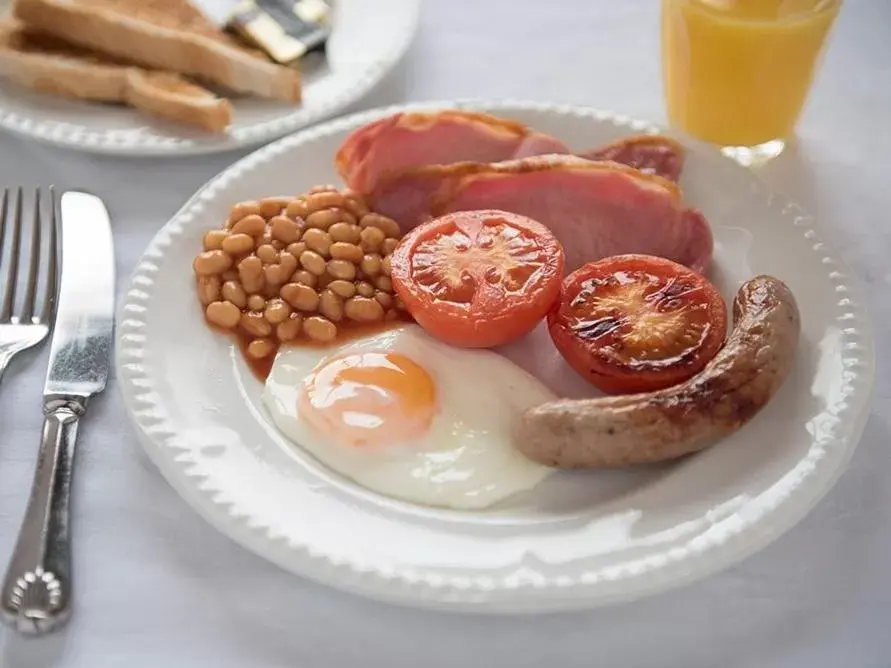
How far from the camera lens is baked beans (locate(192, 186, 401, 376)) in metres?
1.62

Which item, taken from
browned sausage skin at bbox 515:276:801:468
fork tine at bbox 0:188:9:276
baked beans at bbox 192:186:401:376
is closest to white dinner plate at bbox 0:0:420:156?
fork tine at bbox 0:188:9:276

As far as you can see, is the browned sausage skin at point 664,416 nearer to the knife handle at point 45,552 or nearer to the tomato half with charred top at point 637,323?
the tomato half with charred top at point 637,323

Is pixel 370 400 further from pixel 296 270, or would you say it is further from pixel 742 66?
pixel 742 66

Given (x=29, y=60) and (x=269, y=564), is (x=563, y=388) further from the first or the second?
(x=29, y=60)

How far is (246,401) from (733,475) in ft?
2.51

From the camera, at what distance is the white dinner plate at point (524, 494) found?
3.85ft

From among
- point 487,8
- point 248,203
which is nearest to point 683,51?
point 487,8

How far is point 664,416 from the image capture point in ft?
4.20

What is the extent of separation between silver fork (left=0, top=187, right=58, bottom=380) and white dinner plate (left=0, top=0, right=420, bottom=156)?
0.20 m

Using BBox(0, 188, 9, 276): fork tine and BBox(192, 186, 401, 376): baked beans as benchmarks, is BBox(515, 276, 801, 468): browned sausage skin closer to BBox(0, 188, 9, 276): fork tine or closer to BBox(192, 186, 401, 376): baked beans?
BBox(192, 186, 401, 376): baked beans

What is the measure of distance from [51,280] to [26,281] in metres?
0.07

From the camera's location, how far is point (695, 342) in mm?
1445

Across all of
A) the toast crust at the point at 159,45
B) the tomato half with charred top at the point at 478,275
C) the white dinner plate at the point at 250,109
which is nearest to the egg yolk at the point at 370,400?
the tomato half with charred top at the point at 478,275

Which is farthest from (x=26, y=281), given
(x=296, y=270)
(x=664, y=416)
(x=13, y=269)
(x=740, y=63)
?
(x=740, y=63)
